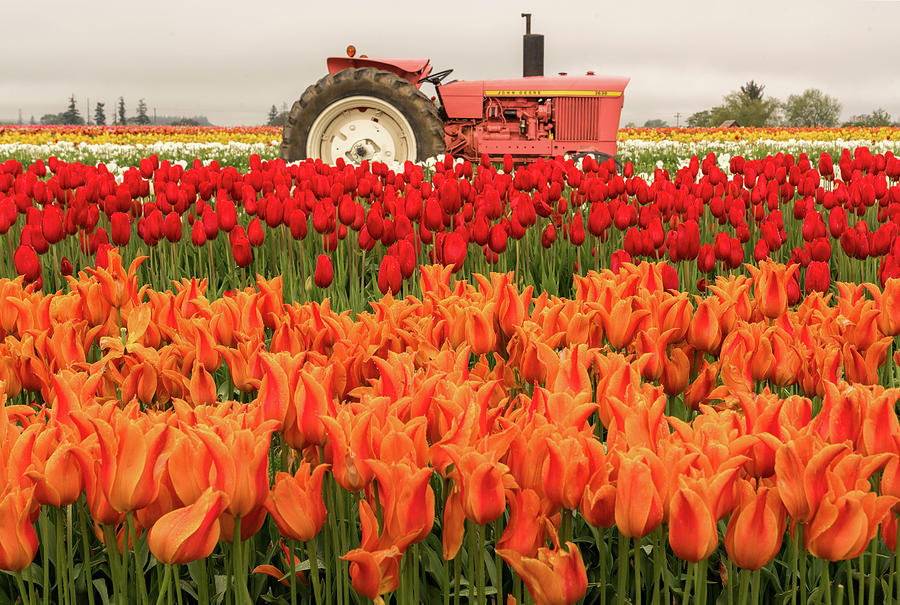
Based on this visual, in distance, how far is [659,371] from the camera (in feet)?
6.97

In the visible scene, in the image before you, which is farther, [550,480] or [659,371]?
[659,371]

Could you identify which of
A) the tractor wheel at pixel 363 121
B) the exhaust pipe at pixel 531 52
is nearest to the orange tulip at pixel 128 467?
the tractor wheel at pixel 363 121

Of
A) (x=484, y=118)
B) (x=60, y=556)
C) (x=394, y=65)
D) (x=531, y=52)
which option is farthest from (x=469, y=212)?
(x=531, y=52)

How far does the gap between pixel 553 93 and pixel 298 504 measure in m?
11.8

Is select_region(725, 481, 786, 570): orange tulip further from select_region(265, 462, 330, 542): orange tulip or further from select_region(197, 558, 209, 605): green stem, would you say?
select_region(197, 558, 209, 605): green stem

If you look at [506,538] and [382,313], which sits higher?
[382,313]

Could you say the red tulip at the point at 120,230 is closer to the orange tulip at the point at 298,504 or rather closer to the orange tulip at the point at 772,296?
the orange tulip at the point at 772,296

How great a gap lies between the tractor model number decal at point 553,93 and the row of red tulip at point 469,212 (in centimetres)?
541

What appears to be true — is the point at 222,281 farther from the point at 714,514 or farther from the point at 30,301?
the point at 714,514

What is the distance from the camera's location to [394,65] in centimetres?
1161

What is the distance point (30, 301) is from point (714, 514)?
2.08m

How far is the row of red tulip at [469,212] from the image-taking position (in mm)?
3998

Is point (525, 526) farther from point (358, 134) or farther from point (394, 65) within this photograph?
point (394, 65)

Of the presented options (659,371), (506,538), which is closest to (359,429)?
(506,538)
